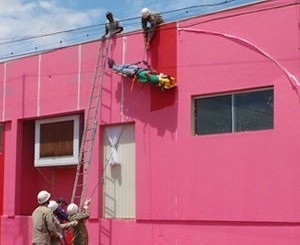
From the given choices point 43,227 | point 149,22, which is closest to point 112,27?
point 149,22

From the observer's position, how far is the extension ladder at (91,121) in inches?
651

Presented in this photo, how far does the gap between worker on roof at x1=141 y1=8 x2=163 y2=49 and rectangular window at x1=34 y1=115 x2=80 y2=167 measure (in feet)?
10.3

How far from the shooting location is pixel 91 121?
16.7 metres

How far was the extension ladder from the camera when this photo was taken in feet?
54.3

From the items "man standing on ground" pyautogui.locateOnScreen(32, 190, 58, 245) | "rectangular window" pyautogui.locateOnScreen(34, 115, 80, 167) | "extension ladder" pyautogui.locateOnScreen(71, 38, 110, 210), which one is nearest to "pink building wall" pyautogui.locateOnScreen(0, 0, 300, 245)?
"extension ladder" pyautogui.locateOnScreen(71, 38, 110, 210)

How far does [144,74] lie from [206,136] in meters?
2.04

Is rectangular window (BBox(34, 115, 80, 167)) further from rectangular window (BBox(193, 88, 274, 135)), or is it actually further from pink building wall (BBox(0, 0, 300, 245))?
rectangular window (BBox(193, 88, 274, 135))

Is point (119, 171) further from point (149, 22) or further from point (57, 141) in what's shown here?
point (149, 22)

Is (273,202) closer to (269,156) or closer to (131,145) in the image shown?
(269,156)

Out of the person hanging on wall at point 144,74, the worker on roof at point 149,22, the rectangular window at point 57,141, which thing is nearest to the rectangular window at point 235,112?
the person hanging on wall at point 144,74

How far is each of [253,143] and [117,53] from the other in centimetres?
450

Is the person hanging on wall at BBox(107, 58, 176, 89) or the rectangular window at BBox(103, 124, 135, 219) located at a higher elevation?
the person hanging on wall at BBox(107, 58, 176, 89)

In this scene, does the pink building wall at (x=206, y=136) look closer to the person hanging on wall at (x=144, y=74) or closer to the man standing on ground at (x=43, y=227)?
the person hanging on wall at (x=144, y=74)

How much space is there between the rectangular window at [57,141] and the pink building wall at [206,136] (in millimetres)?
472
